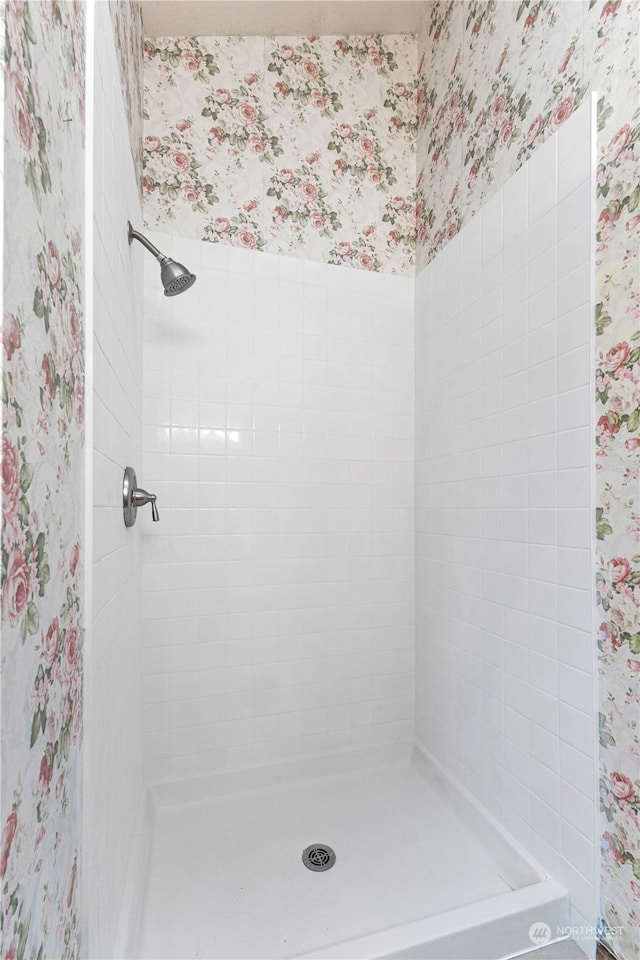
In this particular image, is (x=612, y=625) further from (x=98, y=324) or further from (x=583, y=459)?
(x=98, y=324)

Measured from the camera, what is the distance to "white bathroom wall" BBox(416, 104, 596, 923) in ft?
3.39

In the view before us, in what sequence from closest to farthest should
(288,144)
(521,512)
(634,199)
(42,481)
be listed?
1. (42,481)
2. (634,199)
3. (521,512)
4. (288,144)

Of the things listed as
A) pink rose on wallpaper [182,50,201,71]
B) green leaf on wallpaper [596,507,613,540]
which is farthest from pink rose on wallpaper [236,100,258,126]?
green leaf on wallpaper [596,507,613,540]

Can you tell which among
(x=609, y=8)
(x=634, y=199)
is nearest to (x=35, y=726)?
(x=634, y=199)

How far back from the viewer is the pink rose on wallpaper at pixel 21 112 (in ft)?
1.49

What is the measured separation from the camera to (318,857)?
1.32m

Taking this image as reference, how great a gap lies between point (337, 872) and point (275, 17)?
8.86 feet

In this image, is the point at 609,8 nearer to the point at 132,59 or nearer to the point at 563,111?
the point at 563,111

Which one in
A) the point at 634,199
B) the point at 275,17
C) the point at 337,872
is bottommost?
the point at 337,872

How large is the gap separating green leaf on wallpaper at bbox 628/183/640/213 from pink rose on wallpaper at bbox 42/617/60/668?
1212 millimetres

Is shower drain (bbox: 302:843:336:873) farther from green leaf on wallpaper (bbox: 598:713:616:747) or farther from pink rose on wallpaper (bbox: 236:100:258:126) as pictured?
pink rose on wallpaper (bbox: 236:100:258:126)

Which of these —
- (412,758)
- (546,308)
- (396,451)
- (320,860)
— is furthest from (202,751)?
(546,308)

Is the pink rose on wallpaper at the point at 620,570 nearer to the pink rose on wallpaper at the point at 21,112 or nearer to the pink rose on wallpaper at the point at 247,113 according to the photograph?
the pink rose on wallpaper at the point at 21,112

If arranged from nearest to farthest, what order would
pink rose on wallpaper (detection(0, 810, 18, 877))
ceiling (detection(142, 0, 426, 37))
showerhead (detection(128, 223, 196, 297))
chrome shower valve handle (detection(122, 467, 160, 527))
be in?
pink rose on wallpaper (detection(0, 810, 18, 877)), chrome shower valve handle (detection(122, 467, 160, 527)), showerhead (detection(128, 223, 196, 297)), ceiling (detection(142, 0, 426, 37))
